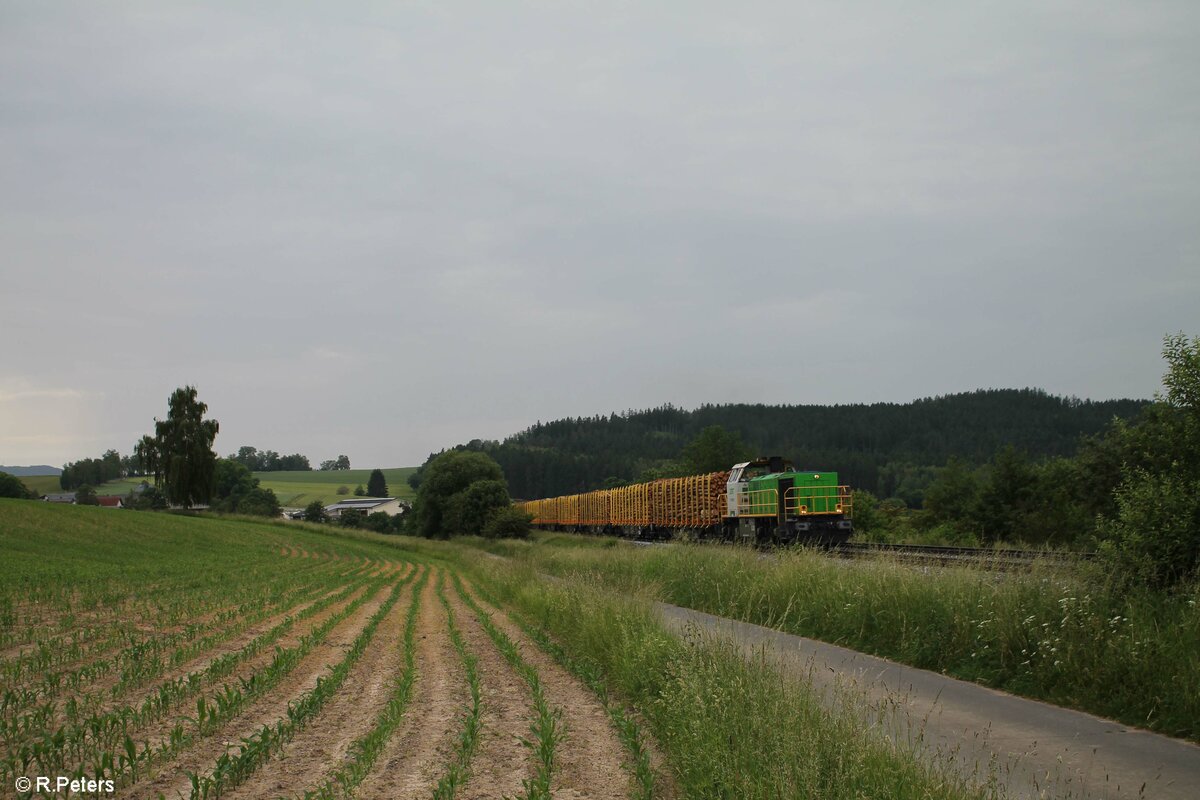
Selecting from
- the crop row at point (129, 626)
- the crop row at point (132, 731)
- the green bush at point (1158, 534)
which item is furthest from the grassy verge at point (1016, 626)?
the crop row at point (129, 626)

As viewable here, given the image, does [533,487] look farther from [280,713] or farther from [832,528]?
[280,713]

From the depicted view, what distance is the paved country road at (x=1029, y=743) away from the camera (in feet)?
23.0

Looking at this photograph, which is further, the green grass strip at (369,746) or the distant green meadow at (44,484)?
the distant green meadow at (44,484)

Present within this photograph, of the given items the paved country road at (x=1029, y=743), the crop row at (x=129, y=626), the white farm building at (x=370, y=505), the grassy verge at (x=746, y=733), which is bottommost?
the white farm building at (x=370, y=505)

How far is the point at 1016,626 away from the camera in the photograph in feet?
39.0

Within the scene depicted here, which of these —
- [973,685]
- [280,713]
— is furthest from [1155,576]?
[280,713]

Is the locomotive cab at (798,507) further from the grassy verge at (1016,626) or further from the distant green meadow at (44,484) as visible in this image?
the distant green meadow at (44,484)

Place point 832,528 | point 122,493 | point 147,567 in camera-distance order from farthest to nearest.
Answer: point 122,493, point 147,567, point 832,528

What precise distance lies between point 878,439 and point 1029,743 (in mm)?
145471

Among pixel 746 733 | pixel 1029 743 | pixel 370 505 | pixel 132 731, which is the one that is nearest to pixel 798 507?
pixel 1029 743

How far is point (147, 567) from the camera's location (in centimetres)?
3581

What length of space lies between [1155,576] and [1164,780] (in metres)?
4.28

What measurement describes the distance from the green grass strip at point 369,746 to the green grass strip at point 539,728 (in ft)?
4.78

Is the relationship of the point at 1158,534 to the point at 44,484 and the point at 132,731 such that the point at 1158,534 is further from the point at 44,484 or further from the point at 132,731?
the point at 44,484
